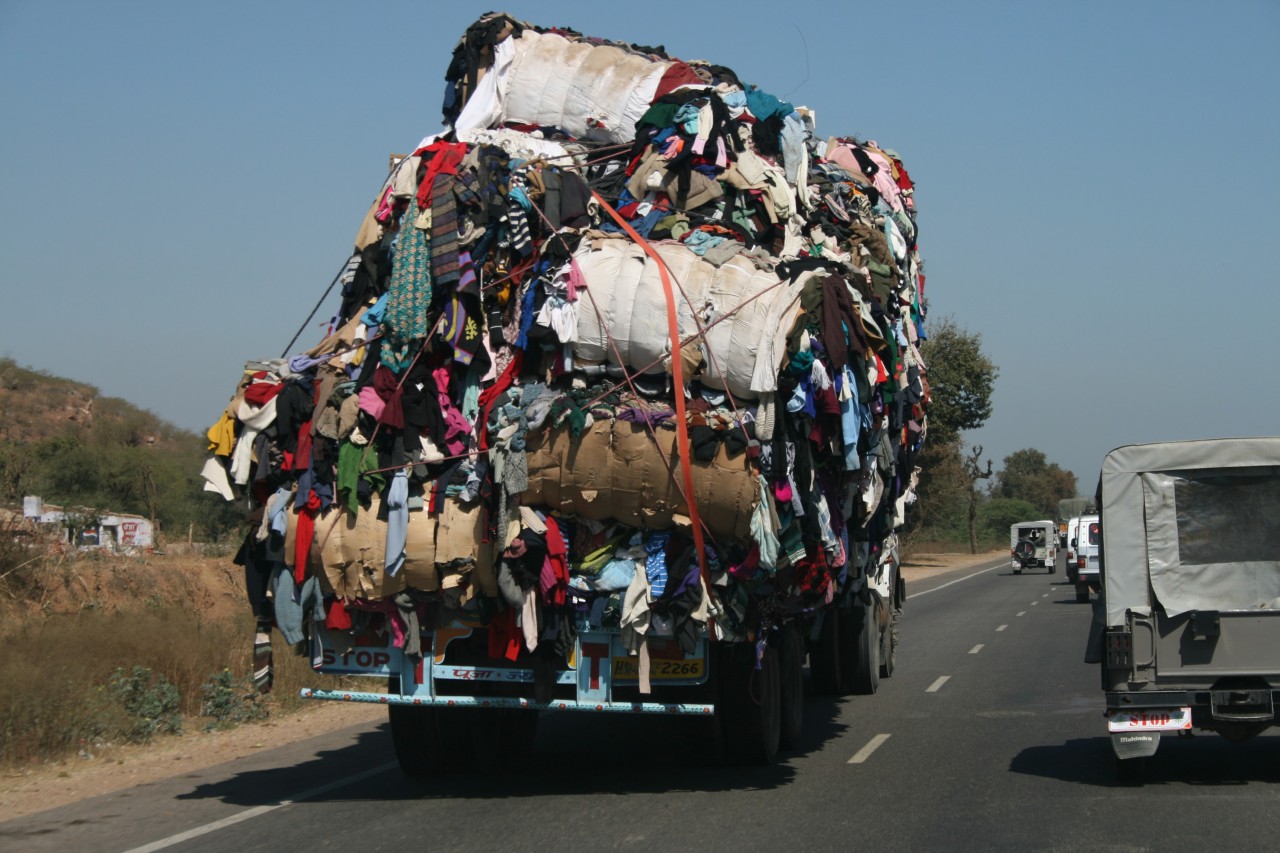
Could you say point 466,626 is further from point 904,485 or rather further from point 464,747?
point 904,485

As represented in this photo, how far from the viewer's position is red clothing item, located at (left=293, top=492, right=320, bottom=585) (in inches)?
345

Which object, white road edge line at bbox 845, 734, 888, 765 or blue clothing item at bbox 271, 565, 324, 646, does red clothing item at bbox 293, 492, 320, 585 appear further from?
white road edge line at bbox 845, 734, 888, 765

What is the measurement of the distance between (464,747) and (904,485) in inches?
214

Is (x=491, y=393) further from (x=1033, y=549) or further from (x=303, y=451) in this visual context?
(x=1033, y=549)

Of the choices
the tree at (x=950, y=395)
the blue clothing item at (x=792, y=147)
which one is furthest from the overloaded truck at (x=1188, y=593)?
the tree at (x=950, y=395)

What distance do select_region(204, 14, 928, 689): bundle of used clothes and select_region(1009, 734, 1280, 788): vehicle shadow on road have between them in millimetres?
2274

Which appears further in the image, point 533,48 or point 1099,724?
point 1099,724

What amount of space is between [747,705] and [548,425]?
2.72 meters

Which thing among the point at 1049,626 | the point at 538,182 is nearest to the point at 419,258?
the point at 538,182

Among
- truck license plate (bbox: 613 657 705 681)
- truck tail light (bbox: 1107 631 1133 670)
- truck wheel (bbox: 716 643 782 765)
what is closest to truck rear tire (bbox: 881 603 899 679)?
truck wheel (bbox: 716 643 782 765)

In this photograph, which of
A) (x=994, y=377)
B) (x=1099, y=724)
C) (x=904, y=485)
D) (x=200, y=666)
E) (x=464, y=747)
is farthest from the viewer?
(x=994, y=377)

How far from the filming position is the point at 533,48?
37.6 ft

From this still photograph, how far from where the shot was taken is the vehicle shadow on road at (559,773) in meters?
9.63

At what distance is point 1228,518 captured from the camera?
31.2ft
